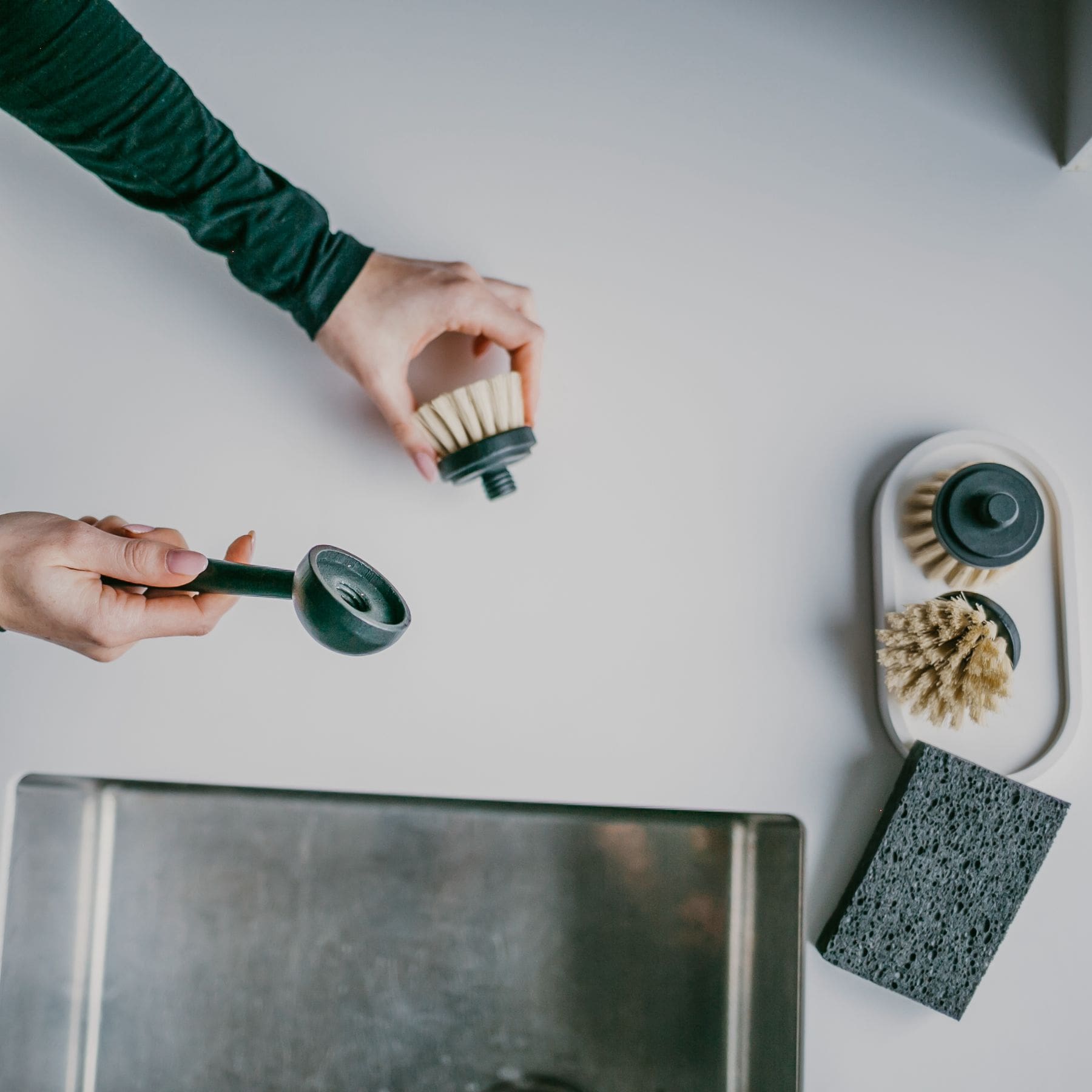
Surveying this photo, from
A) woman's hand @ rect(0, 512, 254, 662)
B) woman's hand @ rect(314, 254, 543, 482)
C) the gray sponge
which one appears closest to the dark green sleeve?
woman's hand @ rect(314, 254, 543, 482)

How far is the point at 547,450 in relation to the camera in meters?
0.68

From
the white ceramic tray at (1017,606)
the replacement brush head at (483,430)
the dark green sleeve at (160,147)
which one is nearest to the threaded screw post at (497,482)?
the replacement brush head at (483,430)

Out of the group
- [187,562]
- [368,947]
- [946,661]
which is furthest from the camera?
[368,947]

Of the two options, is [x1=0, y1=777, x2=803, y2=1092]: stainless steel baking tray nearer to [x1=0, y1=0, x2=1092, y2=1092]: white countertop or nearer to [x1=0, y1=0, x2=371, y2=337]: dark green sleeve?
[x1=0, y1=0, x2=1092, y2=1092]: white countertop

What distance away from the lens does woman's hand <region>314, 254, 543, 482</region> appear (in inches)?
25.1

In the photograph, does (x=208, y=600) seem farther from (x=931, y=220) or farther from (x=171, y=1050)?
(x=931, y=220)

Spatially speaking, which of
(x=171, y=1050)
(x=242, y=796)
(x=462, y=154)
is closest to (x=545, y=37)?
(x=462, y=154)

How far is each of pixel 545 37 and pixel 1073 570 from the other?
593 mm

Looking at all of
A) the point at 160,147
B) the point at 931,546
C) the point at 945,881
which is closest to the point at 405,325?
the point at 160,147

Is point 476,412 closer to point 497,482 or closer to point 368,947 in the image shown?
point 497,482

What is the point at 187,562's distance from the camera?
0.50 meters

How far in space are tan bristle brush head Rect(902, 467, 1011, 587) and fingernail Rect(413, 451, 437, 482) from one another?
1.17 ft

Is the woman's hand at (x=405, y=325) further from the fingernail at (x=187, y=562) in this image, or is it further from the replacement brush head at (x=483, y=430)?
the fingernail at (x=187, y=562)

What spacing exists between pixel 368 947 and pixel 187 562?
1.26 feet
